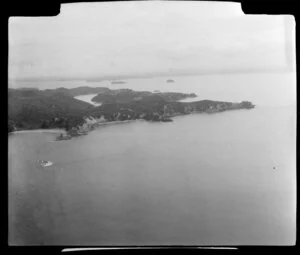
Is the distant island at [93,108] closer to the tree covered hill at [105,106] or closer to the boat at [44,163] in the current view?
the tree covered hill at [105,106]

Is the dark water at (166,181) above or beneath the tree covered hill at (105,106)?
beneath

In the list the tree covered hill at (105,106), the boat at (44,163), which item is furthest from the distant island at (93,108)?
the boat at (44,163)

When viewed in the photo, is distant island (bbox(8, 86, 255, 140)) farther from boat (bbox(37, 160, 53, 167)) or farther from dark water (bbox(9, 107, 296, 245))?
boat (bbox(37, 160, 53, 167))

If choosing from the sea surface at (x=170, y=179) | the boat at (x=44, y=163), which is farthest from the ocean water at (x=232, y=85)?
the boat at (x=44, y=163)

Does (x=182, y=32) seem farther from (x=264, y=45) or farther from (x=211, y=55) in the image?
(x=264, y=45)

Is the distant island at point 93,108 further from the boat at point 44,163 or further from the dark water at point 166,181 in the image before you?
the boat at point 44,163

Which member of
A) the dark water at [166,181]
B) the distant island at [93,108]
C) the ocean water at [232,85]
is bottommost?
the dark water at [166,181]

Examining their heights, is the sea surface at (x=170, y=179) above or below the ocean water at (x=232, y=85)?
below

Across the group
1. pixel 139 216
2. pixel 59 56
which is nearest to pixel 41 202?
pixel 139 216
